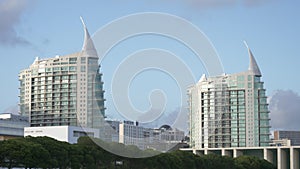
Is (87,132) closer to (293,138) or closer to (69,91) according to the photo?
(69,91)

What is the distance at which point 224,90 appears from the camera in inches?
3765

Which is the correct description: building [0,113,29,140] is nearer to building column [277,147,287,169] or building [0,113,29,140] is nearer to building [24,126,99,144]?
building [24,126,99,144]

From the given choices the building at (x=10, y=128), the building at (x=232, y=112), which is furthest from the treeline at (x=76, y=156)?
the building at (x=232, y=112)

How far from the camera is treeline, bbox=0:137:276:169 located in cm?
4203

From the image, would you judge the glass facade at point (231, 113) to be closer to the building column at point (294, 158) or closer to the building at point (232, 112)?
the building at point (232, 112)

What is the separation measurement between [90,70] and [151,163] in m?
42.4

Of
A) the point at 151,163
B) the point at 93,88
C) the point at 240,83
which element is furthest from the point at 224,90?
the point at 151,163

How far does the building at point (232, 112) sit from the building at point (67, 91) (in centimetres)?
1444

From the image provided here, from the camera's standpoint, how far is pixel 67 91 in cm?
9369

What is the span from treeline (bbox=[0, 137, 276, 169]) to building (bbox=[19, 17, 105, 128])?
32.3m

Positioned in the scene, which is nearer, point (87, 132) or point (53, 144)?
point (53, 144)

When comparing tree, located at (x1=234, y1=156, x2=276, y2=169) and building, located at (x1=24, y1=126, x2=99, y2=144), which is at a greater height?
building, located at (x1=24, y1=126, x2=99, y2=144)

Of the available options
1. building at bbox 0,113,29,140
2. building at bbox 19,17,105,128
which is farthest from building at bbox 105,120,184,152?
building at bbox 0,113,29,140

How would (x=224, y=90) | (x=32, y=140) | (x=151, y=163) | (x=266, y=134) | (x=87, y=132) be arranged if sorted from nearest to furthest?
1. (x=32, y=140)
2. (x=151, y=163)
3. (x=87, y=132)
4. (x=266, y=134)
5. (x=224, y=90)
